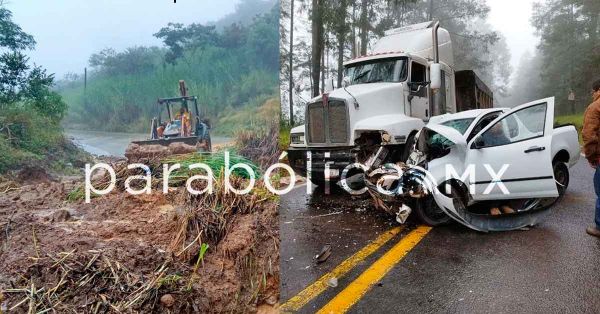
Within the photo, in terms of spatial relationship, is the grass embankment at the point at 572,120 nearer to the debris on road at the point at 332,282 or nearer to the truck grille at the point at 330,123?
the truck grille at the point at 330,123

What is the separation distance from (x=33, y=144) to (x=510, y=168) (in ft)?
10.8

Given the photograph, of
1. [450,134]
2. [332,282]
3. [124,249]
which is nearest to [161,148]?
[124,249]

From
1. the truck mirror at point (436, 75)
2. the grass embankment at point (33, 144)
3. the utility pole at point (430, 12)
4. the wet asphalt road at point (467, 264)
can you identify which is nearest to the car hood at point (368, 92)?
the truck mirror at point (436, 75)

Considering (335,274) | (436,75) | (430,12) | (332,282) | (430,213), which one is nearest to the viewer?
(332,282)

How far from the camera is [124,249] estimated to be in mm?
1112

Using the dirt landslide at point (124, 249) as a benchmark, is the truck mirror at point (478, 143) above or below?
above

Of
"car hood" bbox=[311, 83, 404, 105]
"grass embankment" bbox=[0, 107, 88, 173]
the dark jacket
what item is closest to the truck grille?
"car hood" bbox=[311, 83, 404, 105]

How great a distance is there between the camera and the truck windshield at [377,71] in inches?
189

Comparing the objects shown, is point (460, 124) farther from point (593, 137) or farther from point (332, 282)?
point (332, 282)

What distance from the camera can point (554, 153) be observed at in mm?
3332

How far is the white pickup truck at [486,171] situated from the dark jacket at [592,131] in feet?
0.81

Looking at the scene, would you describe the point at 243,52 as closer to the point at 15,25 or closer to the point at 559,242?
the point at 15,25

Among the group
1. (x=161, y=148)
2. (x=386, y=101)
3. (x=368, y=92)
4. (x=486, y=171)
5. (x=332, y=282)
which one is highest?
(x=368, y=92)

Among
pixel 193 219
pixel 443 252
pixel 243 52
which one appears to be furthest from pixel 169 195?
pixel 443 252
